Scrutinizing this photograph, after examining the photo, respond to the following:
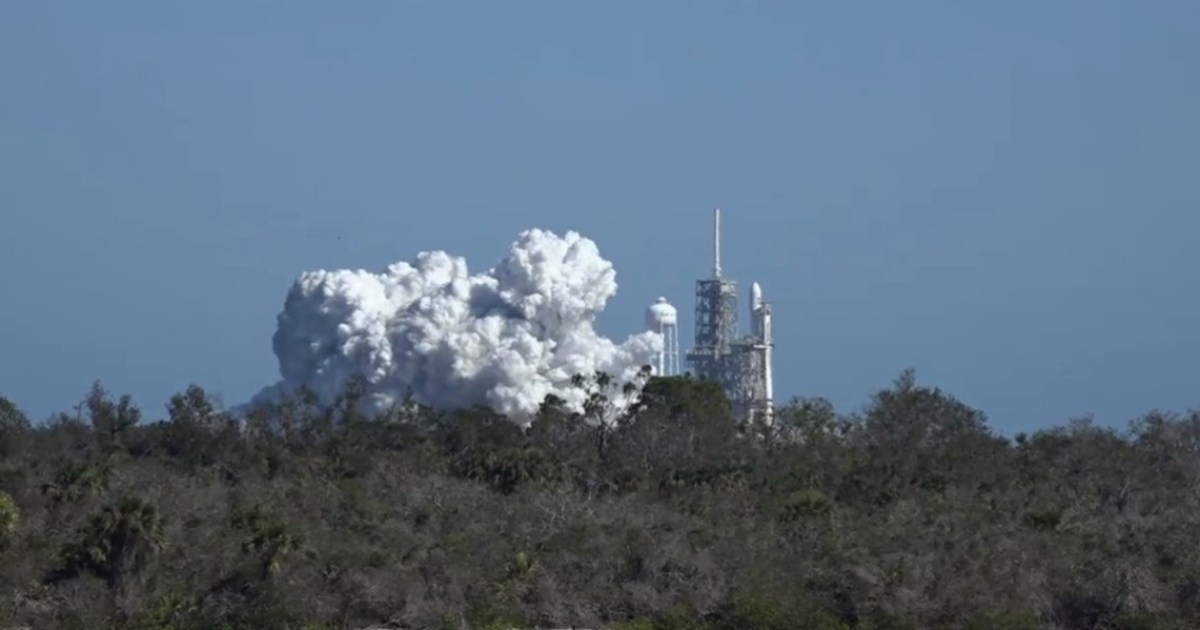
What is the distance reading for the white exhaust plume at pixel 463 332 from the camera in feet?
243

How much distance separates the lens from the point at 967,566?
37.9 meters

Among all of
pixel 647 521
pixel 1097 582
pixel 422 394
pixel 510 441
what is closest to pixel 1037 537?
pixel 1097 582

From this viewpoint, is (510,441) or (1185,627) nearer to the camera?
(1185,627)

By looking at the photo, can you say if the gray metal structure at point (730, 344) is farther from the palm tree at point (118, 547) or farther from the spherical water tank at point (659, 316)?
the palm tree at point (118, 547)

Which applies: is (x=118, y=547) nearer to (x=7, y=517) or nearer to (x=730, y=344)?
(x=7, y=517)

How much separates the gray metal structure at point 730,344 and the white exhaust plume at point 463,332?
28.0 ft

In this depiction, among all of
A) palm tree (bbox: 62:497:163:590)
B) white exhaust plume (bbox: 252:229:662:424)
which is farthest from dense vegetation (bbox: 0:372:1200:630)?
white exhaust plume (bbox: 252:229:662:424)

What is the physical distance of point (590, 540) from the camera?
38219mm

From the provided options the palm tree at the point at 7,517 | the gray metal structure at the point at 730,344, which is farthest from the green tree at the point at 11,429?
the gray metal structure at the point at 730,344

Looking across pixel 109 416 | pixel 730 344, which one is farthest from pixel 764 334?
pixel 109 416

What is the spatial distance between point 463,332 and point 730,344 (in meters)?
15.5

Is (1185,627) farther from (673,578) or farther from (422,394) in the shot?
(422,394)

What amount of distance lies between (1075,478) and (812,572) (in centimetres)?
1365

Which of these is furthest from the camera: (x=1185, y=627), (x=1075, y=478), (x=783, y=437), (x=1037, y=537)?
(x=783, y=437)
